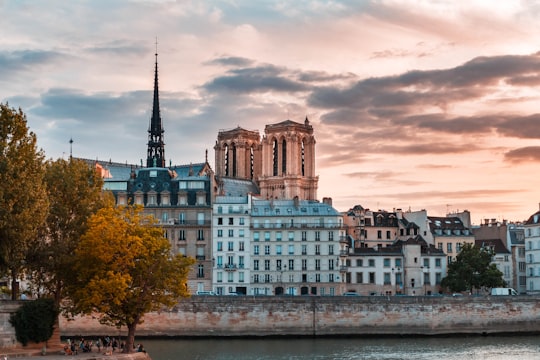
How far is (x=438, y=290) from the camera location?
101750mm

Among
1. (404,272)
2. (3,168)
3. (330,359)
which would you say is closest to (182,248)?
(404,272)

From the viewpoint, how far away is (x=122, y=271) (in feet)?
190

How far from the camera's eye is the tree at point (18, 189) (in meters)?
53.1

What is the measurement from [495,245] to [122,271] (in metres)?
61.3

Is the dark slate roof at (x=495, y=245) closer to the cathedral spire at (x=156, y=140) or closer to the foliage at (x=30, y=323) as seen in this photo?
the cathedral spire at (x=156, y=140)

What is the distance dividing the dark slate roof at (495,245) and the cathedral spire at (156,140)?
138ft

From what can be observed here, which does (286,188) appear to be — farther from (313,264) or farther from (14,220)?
(14,220)

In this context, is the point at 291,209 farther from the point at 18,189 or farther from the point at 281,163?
the point at 281,163

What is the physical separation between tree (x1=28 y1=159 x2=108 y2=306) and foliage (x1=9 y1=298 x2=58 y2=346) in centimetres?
305

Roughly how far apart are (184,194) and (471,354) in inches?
1486

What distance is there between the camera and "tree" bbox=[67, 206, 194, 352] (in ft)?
185

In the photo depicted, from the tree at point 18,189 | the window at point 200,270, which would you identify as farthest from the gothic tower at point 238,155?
the tree at point 18,189

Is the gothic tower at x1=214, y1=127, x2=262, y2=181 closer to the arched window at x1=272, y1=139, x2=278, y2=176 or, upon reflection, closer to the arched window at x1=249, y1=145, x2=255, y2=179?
the arched window at x1=249, y1=145, x2=255, y2=179

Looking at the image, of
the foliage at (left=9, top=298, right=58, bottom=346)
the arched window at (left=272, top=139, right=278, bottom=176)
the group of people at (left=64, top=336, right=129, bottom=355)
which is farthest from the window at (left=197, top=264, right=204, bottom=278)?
the arched window at (left=272, top=139, right=278, bottom=176)
